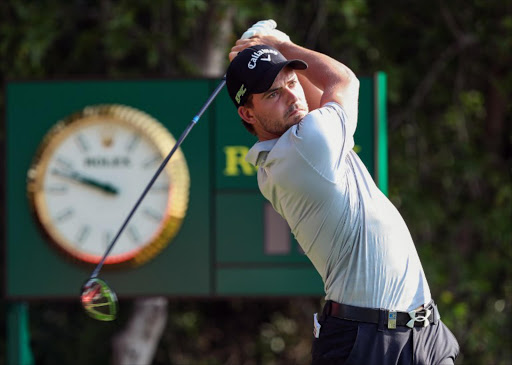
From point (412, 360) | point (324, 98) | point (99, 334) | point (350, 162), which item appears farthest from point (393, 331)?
point (99, 334)

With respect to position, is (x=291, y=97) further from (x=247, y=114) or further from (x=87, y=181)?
(x=87, y=181)

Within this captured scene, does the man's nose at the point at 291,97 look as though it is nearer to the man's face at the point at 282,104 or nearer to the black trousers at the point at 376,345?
the man's face at the point at 282,104

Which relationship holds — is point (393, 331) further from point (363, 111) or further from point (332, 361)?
point (363, 111)

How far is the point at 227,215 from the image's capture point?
5.36 metres

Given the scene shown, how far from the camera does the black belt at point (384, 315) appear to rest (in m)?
2.94

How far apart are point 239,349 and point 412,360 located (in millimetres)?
4850

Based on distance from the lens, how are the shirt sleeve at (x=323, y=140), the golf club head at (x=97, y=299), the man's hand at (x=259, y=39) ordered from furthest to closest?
1. the golf club head at (x=97, y=299)
2. the man's hand at (x=259, y=39)
3. the shirt sleeve at (x=323, y=140)

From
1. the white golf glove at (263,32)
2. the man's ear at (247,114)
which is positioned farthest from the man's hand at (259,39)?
the man's ear at (247,114)

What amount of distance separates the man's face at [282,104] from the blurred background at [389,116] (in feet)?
11.3

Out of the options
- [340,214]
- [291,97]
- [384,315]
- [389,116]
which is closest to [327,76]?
[291,97]

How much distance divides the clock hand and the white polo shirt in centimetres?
246

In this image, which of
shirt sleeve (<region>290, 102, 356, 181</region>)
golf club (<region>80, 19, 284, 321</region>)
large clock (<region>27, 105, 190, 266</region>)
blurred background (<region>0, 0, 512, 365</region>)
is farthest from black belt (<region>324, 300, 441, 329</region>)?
blurred background (<region>0, 0, 512, 365</region>)

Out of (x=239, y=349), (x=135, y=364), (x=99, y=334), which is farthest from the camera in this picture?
(x=239, y=349)

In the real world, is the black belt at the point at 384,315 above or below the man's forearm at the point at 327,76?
below
